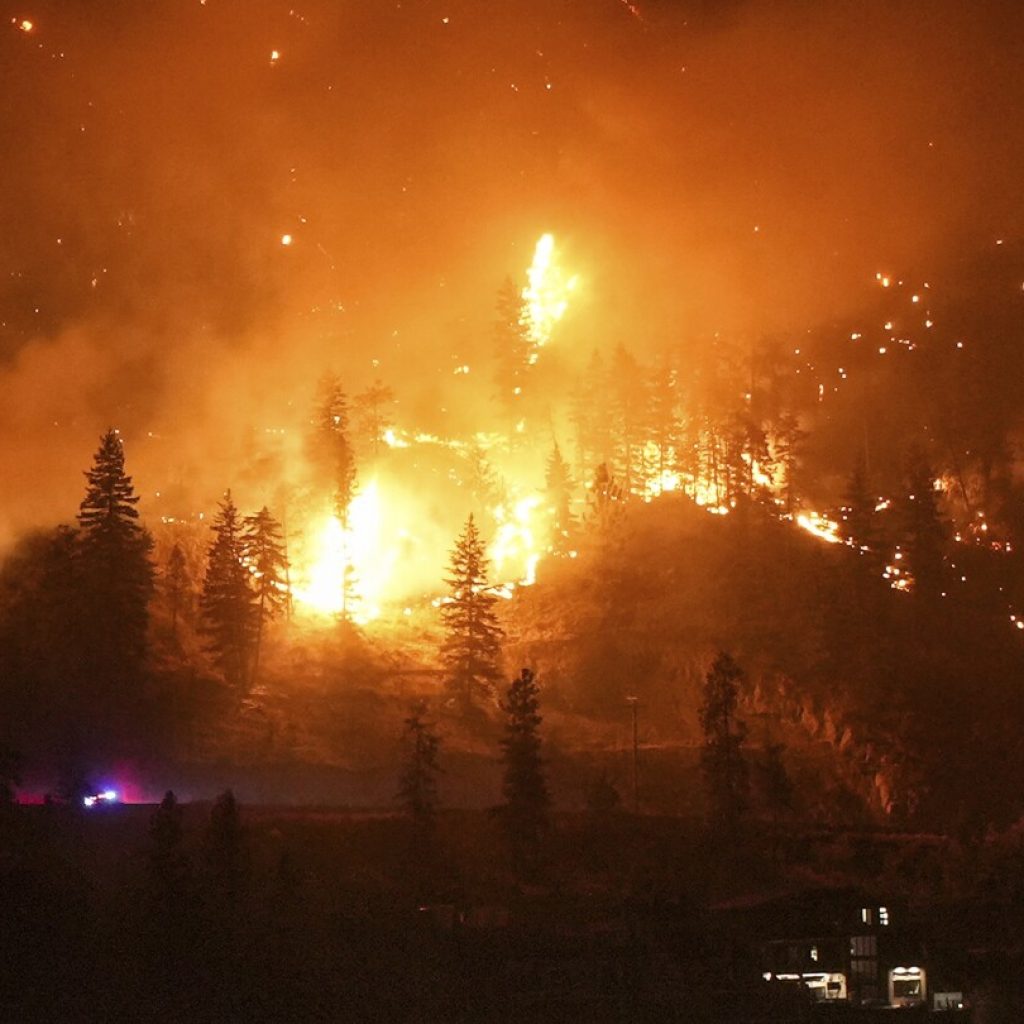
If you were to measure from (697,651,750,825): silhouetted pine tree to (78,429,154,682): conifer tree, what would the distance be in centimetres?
3054

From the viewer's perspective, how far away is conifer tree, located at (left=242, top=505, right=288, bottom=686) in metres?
77.8

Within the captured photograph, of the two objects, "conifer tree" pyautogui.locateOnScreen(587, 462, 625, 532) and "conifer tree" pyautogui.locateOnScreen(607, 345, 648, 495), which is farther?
"conifer tree" pyautogui.locateOnScreen(607, 345, 648, 495)

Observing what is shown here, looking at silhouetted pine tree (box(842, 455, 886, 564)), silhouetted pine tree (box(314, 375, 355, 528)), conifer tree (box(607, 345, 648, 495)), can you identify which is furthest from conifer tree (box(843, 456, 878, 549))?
silhouetted pine tree (box(314, 375, 355, 528))

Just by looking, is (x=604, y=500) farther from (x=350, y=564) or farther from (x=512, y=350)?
(x=512, y=350)

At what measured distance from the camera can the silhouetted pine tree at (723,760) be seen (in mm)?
61000

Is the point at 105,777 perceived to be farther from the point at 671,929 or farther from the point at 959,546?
the point at 959,546

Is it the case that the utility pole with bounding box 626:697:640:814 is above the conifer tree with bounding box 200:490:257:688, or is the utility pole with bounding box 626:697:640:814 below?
below

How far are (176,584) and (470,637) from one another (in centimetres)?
1828

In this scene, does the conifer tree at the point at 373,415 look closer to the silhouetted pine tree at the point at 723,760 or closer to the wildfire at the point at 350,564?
the wildfire at the point at 350,564

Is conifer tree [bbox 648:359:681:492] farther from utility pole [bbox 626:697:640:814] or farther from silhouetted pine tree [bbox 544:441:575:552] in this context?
utility pole [bbox 626:697:640:814]

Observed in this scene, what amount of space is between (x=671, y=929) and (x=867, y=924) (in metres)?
6.95

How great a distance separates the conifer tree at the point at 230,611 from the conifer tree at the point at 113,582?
3668 mm

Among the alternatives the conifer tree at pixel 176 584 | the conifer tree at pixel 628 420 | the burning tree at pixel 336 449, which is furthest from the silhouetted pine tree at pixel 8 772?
the conifer tree at pixel 628 420

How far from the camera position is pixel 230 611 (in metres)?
75.6
